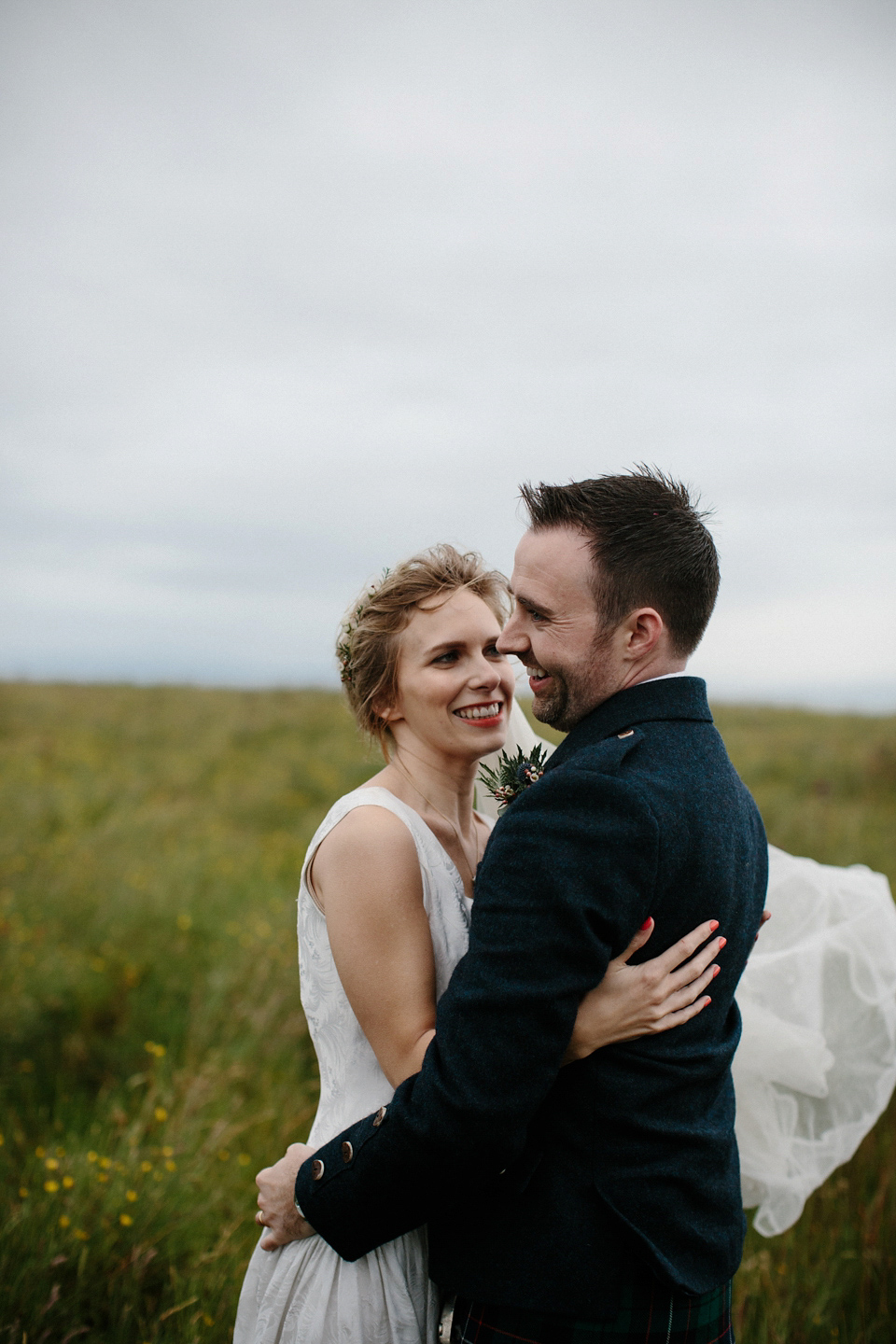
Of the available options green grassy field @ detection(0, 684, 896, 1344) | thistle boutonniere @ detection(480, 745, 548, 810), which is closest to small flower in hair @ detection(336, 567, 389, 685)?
green grassy field @ detection(0, 684, 896, 1344)

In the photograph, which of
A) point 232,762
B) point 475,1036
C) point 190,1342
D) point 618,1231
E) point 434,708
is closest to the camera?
point 475,1036

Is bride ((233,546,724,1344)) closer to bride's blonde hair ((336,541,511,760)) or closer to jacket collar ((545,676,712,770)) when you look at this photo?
bride's blonde hair ((336,541,511,760))

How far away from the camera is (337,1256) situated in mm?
2209

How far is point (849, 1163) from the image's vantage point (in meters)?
4.51

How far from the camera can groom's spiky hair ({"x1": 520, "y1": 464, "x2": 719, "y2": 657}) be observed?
6.63ft

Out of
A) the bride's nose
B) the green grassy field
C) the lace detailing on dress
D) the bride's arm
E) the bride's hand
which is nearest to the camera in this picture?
the bride's hand

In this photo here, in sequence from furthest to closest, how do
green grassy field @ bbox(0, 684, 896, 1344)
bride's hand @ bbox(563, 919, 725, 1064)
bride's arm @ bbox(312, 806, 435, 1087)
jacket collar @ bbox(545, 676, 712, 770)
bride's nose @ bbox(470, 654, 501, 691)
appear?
green grassy field @ bbox(0, 684, 896, 1344) < bride's nose @ bbox(470, 654, 501, 691) < bride's arm @ bbox(312, 806, 435, 1087) < jacket collar @ bbox(545, 676, 712, 770) < bride's hand @ bbox(563, 919, 725, 1064)

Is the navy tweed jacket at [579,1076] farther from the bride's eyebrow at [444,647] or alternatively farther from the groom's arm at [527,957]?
the bride's eyebrow at [444,647]

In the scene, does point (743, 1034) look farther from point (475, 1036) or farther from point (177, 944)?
point (177, 944)

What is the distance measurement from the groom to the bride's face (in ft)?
1.54

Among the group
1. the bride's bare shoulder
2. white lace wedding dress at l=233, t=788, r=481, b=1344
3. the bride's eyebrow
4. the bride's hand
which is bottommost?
white lace wedding dress at l=233, t=788, r=481, b=1344

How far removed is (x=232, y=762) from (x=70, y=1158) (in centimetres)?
1043

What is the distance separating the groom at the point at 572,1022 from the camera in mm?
1702

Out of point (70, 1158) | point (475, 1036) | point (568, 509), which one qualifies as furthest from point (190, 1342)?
point (568, 509)
